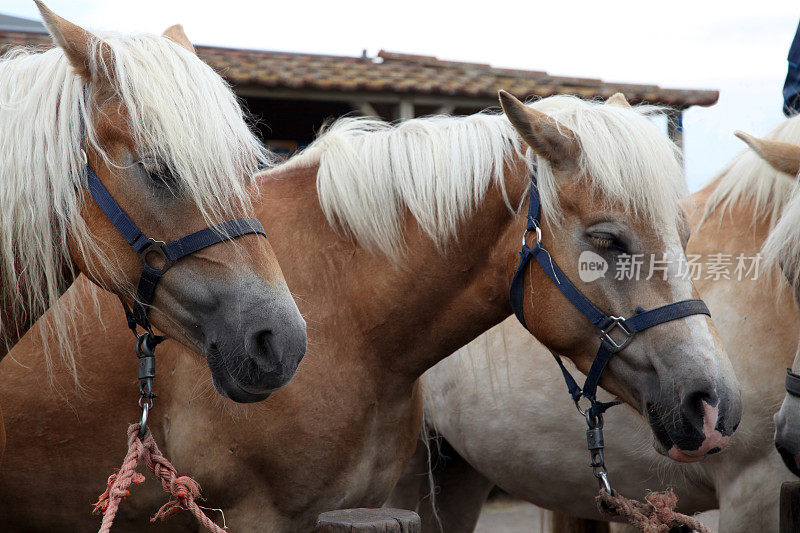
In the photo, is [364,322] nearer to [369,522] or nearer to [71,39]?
[369,522]

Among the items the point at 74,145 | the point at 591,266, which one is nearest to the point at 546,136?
the point at 591,266

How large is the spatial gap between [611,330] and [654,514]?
511 millimetres

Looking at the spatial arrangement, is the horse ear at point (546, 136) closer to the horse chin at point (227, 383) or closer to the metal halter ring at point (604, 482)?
the metal halter ring at point (604, 482)

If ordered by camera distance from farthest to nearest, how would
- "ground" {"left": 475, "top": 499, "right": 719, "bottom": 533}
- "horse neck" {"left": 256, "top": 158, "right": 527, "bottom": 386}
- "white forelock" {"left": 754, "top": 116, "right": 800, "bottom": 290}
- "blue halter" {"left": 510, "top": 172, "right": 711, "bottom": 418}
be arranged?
1. "ground" {"left": 475, "top": 499, "right": 719, "bottom": 533}
2. "white forelock" {"left": 754, "top": 116, "right": 800, "bottom": 290}
3. "horse neck" {"left": 256, "top": 158, "right": 527, "bottom": 386}
4. "blue halter" {"left": 510, "top": 172, "right": 711, "bottom": 418}

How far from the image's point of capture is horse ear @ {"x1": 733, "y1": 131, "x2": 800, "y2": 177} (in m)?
2.57

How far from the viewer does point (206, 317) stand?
1713 millimetres

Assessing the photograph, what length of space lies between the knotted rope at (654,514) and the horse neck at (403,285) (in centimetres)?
68

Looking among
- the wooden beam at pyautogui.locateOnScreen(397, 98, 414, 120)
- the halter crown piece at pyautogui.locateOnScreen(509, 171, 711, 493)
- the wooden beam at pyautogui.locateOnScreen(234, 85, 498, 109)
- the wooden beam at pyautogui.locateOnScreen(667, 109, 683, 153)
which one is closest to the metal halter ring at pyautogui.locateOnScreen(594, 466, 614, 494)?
the halter crown piece at pyautogui.locateOnScreen(509, 171, 711, 493)

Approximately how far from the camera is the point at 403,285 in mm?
2385

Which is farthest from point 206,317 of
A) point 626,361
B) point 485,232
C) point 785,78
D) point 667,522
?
point 785,78

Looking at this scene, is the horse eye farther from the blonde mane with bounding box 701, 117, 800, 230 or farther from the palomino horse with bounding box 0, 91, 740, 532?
the blonde mane with bounding box 701, 117, 800, 230

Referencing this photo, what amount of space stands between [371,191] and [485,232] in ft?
1.34

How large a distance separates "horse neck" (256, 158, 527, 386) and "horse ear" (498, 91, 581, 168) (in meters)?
0.13

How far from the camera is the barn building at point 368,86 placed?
281 inches
